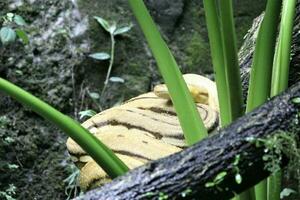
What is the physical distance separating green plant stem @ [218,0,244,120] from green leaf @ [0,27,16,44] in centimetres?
143

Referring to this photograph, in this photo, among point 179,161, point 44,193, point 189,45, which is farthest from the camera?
point 189,45

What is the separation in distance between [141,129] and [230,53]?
49cm

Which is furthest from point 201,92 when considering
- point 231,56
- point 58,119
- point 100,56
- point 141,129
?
point 100,56

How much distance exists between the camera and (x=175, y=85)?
44.4 inches

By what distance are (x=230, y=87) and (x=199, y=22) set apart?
5.63 ft

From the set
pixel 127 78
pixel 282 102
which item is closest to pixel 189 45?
pixel 127 78

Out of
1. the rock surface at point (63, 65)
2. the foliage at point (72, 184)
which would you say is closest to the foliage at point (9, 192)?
the rock surface at point (63, 65)

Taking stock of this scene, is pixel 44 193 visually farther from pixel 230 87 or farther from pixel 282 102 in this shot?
pixel 282 102

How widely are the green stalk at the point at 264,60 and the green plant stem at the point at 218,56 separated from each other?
0.05 m

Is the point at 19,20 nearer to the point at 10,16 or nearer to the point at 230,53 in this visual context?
the point at 10,16

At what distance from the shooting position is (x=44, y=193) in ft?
7.50

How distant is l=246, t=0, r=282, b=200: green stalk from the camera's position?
1033mm

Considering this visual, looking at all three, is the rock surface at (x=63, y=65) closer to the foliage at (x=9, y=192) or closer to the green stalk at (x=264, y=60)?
the foliage at (x=9, y=192)

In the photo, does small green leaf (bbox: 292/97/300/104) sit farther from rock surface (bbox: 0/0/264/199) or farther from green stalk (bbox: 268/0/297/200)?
rock surface (bbox: 0/0/264/199)
